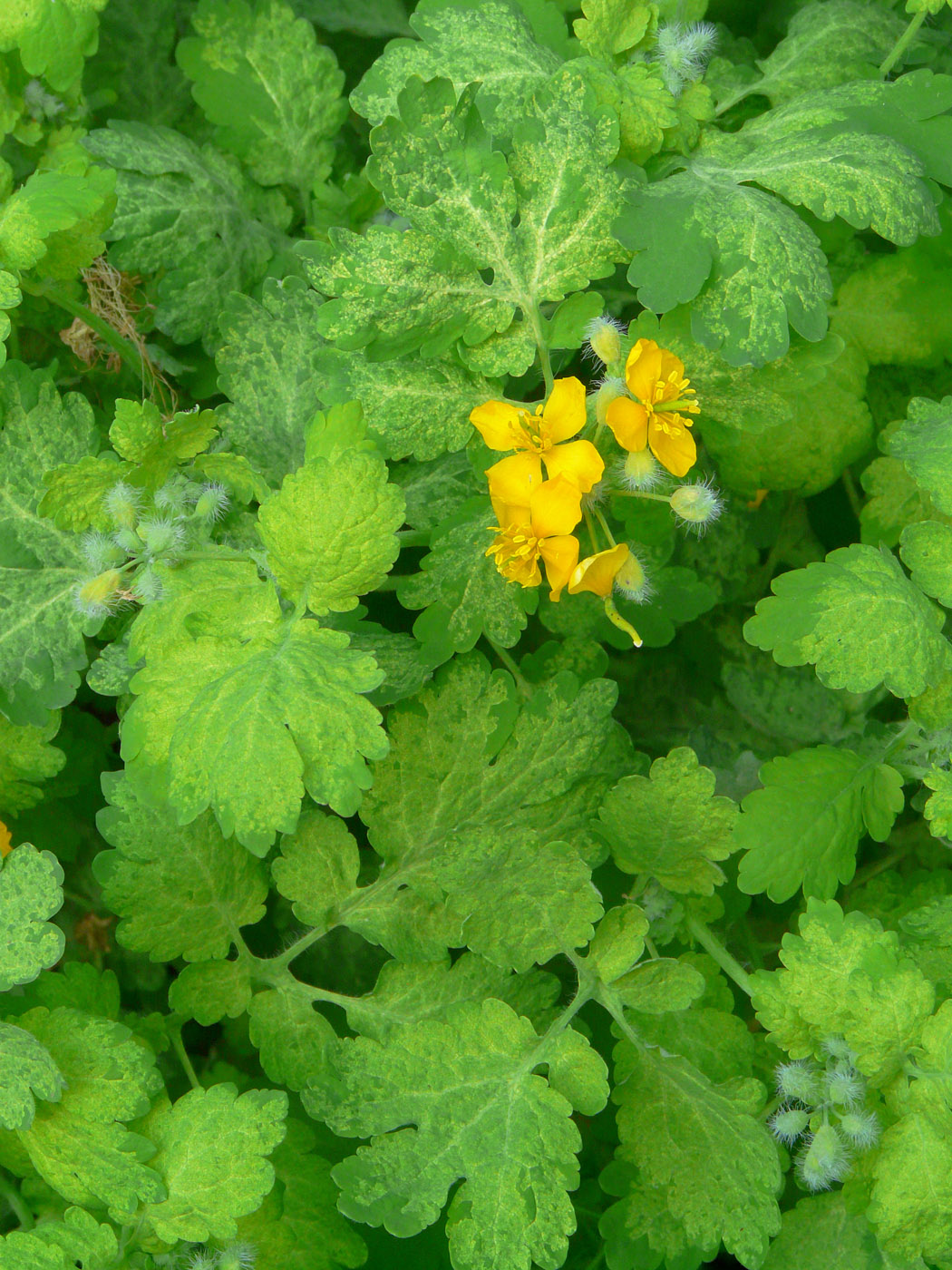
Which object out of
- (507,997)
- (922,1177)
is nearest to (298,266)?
(507,997)

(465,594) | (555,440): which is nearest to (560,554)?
(555,440)

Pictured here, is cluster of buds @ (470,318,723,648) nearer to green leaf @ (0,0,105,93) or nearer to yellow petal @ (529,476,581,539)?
yellow petal @ (529,476,581,539)

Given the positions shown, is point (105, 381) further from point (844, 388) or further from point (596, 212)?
point (844, 388)

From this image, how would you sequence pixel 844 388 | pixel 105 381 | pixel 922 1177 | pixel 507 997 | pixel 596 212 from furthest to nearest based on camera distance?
pixel 105 381 < pixel 844 388 < pixel 507 997 < pixel 596 212 < pixel 922 1177

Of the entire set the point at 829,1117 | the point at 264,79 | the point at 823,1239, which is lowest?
the point at 823,1239

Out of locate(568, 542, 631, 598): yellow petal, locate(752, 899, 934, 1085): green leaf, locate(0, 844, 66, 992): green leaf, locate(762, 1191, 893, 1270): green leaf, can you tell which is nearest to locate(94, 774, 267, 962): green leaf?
locate(0, 844, 66, 992): green leaf

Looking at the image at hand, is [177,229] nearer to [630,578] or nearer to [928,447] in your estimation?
[630,578]
